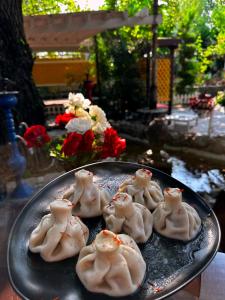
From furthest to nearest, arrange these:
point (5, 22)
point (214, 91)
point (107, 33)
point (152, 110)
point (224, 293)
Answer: point (214, 91) < point (107, 33) < point (152, 110) < point (5, 22) < point (224, 293)

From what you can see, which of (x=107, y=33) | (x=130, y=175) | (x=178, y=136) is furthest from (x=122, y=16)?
(x=130, y=175)

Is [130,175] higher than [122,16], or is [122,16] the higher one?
[122,16]

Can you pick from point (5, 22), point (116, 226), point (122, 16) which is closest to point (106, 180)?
point (116, 226)

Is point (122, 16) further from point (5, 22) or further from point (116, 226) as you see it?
point (116, 226)

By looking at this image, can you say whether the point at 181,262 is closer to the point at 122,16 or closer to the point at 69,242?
the point at 69,242

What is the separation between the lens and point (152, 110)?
237 inches

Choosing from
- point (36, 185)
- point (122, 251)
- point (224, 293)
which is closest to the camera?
point (122, 251)

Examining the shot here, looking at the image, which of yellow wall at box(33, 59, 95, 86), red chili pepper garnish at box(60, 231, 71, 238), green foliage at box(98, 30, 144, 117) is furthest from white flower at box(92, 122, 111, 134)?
yellow wall at box(33, 59, 95, 86)

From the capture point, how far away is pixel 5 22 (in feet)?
12.2

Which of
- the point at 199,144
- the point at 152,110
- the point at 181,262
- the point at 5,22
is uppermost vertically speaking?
the point at 5,22

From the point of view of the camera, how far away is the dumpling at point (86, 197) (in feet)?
3.61

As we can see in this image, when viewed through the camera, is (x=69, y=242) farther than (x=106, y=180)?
No

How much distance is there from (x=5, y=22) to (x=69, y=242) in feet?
12.6

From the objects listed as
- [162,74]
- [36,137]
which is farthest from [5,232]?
[162,74]
